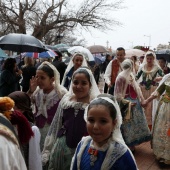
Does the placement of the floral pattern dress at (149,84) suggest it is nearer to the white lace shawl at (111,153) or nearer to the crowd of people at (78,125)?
the crowd of people at (78,125)

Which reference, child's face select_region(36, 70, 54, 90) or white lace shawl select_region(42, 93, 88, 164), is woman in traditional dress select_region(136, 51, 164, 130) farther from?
white lace shawl select_region(42, 93, 88, 164)

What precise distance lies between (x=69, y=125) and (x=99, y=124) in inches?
31.8

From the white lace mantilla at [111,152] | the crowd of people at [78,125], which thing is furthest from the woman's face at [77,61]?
the white lace mantilla at [111,152]

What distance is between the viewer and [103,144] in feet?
7.20

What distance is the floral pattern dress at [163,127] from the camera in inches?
185

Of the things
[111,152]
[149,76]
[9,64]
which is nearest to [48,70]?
[111,152]

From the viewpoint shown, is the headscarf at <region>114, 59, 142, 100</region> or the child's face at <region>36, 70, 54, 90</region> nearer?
the child's face at <region>36, 70, 54, 90</region>

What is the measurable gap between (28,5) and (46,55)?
13275 mm

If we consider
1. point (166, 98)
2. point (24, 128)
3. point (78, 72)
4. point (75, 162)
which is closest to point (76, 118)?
point (78, 72)

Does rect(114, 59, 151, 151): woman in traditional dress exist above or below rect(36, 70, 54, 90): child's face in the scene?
below

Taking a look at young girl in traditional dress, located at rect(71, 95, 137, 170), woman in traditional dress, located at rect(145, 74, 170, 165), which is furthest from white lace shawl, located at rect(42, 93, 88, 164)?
woman in traditional dress, located at rect(145, 74, 170, 165)

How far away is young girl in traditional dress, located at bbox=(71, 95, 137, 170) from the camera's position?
2.12 m

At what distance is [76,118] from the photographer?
2.88 metres

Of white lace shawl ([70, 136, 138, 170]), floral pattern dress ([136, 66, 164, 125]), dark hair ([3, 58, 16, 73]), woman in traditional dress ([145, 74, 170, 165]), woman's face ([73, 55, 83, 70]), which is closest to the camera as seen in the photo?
white lace shawl ([70, 136, 138, 170])
